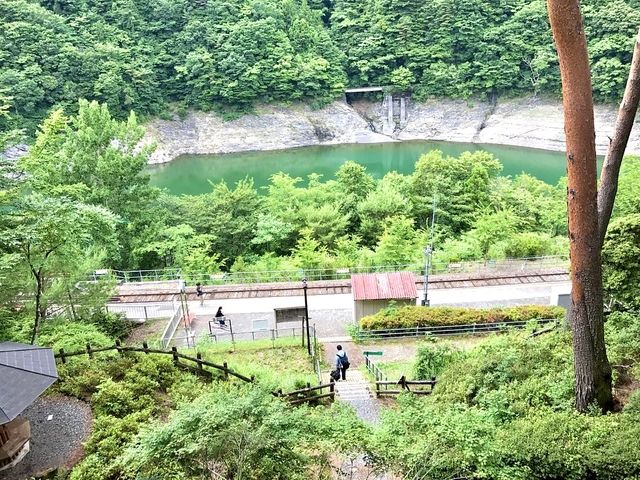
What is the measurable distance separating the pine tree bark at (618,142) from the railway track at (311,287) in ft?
41.4

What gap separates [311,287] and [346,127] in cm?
4025

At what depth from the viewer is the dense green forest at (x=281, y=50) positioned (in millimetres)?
50625

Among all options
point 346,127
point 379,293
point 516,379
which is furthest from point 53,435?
point 346,127

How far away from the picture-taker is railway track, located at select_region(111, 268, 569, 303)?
1906cm

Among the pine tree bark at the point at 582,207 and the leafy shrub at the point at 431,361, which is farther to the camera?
the leafy shrub at the point at 431,361

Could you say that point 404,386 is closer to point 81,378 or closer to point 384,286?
point 384,286

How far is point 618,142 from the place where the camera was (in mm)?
6398

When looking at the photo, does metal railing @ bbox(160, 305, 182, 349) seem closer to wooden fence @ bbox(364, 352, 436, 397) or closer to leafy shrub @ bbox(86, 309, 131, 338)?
leafy shrub @ bbox(86, 309, 131, 338)

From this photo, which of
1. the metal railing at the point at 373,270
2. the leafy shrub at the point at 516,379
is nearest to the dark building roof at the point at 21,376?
the leafy shrub at the point at 516,379

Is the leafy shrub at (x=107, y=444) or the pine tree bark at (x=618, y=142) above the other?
the pine tree bark at (x=618, y=142)

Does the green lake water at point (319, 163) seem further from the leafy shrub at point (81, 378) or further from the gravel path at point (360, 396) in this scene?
the leafy shrub at point (81, 378)

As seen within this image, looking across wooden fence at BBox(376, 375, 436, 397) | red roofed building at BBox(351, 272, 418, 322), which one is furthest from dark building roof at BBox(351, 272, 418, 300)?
wooden fence at BBox(376, 375, 436, 397)

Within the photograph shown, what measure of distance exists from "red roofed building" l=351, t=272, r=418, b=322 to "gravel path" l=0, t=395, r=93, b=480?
29.2ft

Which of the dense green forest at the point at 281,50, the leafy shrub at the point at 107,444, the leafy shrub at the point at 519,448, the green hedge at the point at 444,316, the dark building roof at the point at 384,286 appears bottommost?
the green hedge at the point at 444,316
